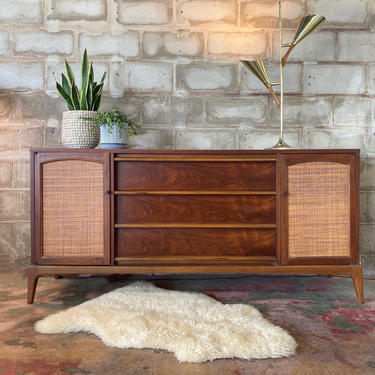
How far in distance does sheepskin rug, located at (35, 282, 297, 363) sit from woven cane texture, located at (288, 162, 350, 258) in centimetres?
45

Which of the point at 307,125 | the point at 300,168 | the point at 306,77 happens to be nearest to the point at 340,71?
the point at 306,77

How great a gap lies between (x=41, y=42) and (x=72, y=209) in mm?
1245

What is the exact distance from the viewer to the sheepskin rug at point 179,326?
130cm

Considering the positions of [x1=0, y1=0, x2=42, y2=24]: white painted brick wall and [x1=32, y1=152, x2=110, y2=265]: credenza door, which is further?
[x1=0, y1=0, x2=42, y2=24]: white painted brick wall

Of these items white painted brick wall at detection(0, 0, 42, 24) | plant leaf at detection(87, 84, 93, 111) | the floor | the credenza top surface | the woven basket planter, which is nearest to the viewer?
the floor

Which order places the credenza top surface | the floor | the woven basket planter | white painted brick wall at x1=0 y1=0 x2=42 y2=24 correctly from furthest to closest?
white painted brick wall at x1=0 y1=0 x2=42 y2=24
the woven basket planter
the credenza top surface
the floor

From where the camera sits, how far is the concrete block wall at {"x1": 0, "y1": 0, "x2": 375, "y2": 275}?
2.32 metres

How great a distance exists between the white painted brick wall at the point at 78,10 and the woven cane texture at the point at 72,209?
3.70ft

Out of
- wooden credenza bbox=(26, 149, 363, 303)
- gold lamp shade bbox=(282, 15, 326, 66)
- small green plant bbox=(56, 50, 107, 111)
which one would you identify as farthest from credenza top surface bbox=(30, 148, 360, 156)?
gold lamp shade bbox=(282, 15, 326, 66)

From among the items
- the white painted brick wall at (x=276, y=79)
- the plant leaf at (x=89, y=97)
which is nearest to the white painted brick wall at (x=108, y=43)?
the plant leaf at (x=89, y=97)

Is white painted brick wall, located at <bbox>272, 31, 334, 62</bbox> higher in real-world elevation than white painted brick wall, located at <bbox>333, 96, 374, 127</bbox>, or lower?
higher

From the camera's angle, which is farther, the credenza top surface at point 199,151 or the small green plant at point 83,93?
the small green plant at point 83,93

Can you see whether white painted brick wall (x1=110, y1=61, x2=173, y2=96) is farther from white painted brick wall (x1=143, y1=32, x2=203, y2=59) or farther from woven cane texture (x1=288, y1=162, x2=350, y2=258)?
woven cane texture (x1=288, y1=162, x2=350, y2=258)

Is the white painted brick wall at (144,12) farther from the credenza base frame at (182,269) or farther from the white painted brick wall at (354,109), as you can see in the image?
the credenza base frame at (182,269)
